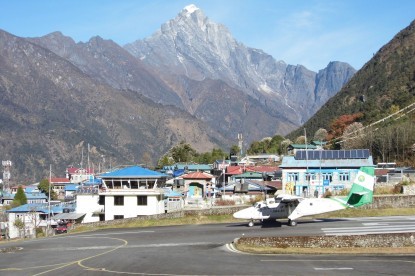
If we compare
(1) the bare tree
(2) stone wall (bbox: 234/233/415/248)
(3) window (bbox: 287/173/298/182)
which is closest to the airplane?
(2) stone wall (bbox: 234/233/415/248)

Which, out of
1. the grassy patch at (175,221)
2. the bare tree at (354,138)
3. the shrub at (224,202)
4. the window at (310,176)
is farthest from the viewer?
the bare tree at (354,138)

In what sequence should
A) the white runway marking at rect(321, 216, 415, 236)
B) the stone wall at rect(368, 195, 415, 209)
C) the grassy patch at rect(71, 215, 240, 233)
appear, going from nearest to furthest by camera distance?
1. the white runway marking at rect(321, 216, 415, 236)
2. the stone wall at rect(368, 195, 415, 209)
3. the grassy patch at rect(71, 215, 240, 233)

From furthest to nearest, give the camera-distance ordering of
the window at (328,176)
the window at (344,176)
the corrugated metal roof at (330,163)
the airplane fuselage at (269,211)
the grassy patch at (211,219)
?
the window at (328,176), the corrugated metal roof at (330,163), the window at (344,176), the grassy patch at (211,219), the airplane fuselage at (269,211)

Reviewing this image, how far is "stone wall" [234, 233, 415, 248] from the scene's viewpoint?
42.8 meters

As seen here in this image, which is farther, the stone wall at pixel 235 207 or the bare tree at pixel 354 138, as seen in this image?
the bare tree at pixel 354 138

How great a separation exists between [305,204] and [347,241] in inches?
513

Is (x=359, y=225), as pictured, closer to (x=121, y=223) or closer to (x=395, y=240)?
(x=395, y=240)

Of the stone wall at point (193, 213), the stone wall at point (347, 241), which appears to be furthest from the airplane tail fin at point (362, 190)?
the stone wall at point (193, 213)

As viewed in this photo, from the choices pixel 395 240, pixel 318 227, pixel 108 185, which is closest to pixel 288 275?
pixel 395 240

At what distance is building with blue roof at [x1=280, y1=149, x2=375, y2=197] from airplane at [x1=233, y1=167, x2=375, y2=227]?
1314 inches

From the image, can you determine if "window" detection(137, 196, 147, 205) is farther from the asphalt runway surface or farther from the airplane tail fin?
the airplane tail fin

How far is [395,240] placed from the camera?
141 feet

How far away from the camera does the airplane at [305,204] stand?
5609 centimetres

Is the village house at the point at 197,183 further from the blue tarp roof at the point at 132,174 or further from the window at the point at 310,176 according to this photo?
the blue tarp roof at the point at 132,174
